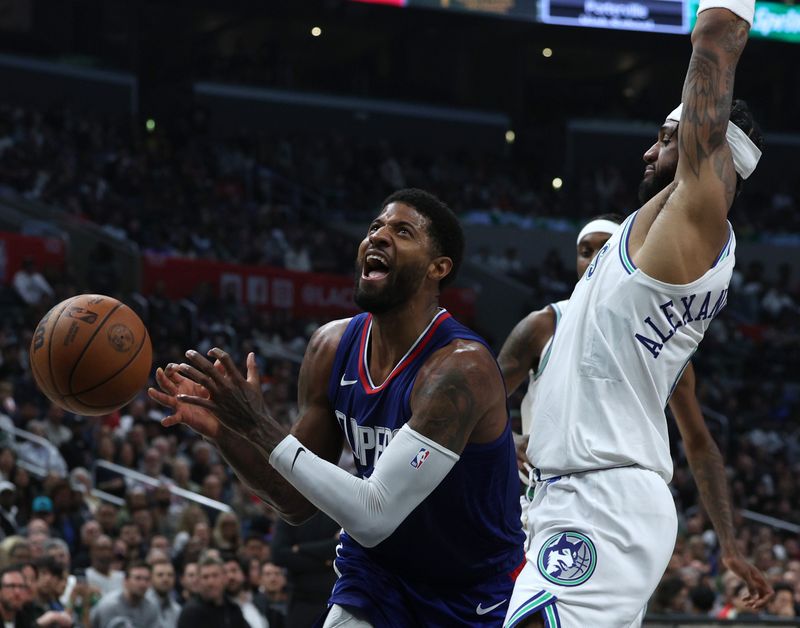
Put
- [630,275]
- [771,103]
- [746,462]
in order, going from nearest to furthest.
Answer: [630,275] → [746,462] → [771,103]

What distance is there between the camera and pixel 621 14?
847 inches

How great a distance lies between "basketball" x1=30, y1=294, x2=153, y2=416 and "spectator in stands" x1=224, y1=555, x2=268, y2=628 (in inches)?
158

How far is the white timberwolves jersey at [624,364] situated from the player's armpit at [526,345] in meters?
1.52

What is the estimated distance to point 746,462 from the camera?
57.0ft

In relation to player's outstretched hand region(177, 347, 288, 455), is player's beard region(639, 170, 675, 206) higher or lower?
higher

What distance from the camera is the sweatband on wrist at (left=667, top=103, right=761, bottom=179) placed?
3.41 metres

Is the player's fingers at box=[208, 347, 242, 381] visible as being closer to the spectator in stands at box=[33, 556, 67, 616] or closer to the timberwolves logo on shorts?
the timberwolves logo on shorts

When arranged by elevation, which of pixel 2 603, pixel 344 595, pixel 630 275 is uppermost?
pixel 630 275

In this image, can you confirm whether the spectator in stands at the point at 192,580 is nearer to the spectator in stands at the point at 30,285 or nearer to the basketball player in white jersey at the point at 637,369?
the basketball player in white jersey at the point at 637,369

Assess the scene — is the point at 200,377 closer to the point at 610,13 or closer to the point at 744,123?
the point at 744,123

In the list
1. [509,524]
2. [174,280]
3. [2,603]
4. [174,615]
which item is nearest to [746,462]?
[174,280]

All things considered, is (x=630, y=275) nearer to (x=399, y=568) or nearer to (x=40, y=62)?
(x=399, y=568)

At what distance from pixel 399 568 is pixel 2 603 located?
3935 millimetres

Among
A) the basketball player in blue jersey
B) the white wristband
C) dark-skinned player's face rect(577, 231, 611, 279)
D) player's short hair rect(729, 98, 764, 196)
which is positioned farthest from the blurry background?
the white wristband
